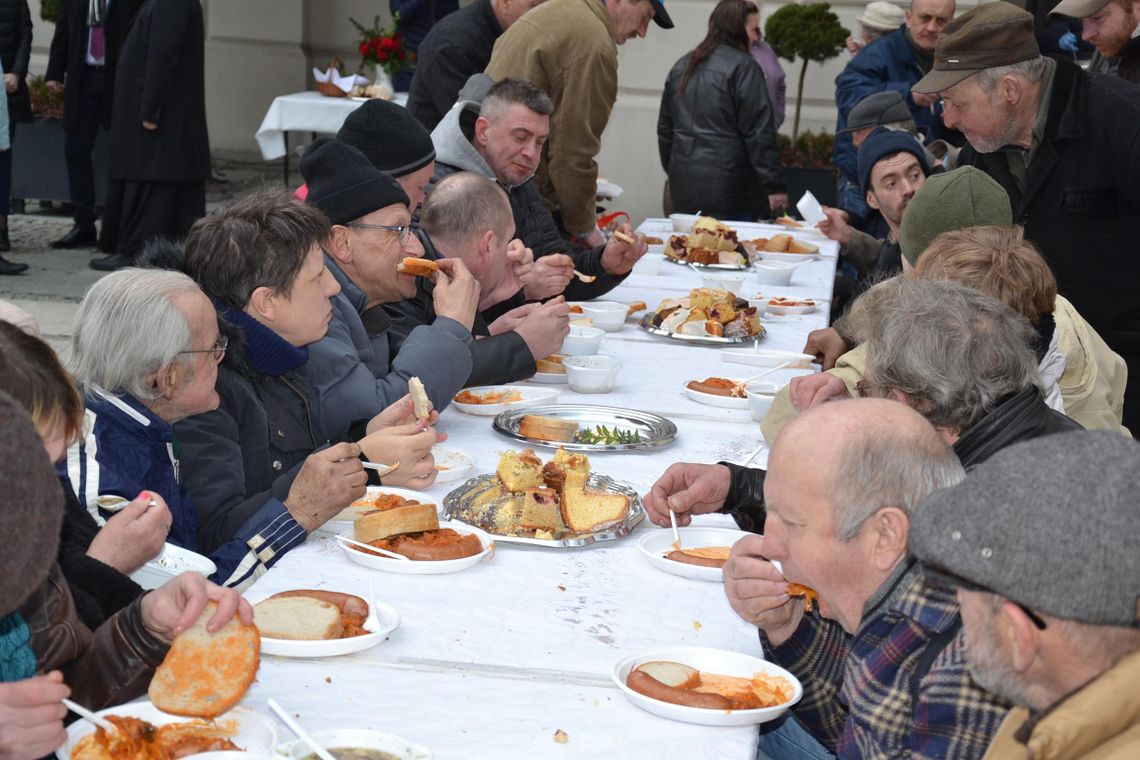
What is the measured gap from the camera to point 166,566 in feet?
8.09

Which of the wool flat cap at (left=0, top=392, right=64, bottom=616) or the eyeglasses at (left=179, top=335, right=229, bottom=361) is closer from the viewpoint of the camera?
the wool flat cap at (left=0, top=392, right=64, bottom=616)

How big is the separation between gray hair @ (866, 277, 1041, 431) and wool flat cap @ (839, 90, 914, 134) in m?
5.20

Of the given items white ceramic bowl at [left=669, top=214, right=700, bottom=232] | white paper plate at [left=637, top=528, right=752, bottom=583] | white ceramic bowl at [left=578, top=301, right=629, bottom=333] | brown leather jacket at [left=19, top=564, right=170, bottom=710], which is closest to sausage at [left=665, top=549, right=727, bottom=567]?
white paper plate at [left=637, top=528, right=752, bottom=583]

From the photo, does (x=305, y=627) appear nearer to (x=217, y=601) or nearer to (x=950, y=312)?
(x=217, y=601)

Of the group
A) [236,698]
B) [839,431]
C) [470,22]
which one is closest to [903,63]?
[470,22]

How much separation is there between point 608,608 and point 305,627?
1.95 ft

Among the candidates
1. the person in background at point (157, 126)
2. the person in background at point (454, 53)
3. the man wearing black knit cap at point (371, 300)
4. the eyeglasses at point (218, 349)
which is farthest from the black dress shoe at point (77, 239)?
the eyeglasses at point (218, 349)

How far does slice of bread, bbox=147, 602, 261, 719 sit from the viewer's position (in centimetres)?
183

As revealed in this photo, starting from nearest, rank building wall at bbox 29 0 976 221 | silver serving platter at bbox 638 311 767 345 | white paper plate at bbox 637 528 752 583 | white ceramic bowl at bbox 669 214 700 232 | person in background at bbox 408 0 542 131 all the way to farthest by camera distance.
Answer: white paper plate at bbox 637 528 752 583 < silver serving platter at bbox 638 311 767 345 < person in background at bbox 408 0 542 131 < white ceramic bowl at bbox 669 214 700 232 < building wall at bbox 29 0 976 221

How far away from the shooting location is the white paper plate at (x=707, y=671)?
1.98 meters

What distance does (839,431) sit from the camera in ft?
6.59

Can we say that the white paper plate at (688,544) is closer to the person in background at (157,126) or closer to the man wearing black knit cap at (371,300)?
the man wearing black knit cap at (371,300)

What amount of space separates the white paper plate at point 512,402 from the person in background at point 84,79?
21.0 ft

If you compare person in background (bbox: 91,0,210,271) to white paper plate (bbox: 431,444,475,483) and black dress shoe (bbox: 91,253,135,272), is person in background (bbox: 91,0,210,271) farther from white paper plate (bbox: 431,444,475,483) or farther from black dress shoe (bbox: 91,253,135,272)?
white paper plate (bbox: 431,444,475,483)
